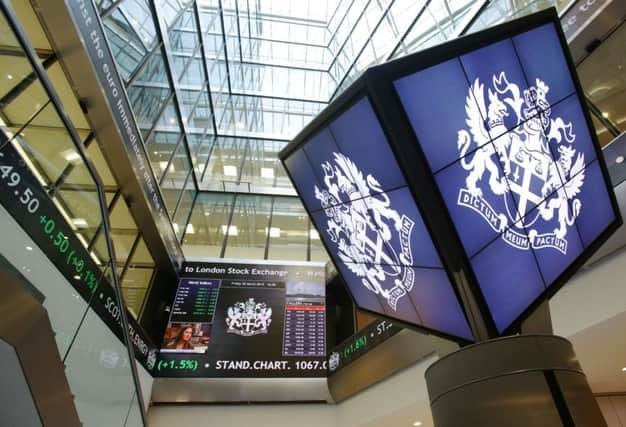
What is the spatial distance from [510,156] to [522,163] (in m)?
0.15

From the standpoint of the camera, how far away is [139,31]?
9.06m

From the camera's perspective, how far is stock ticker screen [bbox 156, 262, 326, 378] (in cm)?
984

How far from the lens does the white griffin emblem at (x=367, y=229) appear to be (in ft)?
10.7

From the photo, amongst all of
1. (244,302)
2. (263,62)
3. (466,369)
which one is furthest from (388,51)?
(466,369)

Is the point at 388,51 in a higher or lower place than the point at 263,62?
lower

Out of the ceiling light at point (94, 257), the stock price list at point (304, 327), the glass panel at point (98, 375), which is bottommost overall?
the glass panel at point (98, 375)

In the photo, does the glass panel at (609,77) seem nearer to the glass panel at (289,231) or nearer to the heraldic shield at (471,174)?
the heraldic shield at (471,174)

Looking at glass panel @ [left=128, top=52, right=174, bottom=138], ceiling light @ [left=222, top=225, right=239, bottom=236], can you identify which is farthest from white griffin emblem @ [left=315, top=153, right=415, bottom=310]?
ceiling light @ [left=222, top=225, right=239, bottom=236]

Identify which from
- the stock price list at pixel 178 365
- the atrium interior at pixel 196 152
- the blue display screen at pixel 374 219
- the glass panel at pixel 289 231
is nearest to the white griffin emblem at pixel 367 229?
the blue display screen at pixel 374 219

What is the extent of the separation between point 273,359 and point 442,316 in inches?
295

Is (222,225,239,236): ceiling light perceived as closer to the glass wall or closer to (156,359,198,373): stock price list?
the glass wall

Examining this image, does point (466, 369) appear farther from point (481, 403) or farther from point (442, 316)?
point (442, 316)

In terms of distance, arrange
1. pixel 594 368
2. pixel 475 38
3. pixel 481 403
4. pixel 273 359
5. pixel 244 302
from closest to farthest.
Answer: pixel 481 403, pixel 475 38, pixel 594 368, pixel 273 359, pixel 244 302

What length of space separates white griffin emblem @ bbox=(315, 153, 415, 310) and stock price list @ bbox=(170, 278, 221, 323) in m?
7.48
